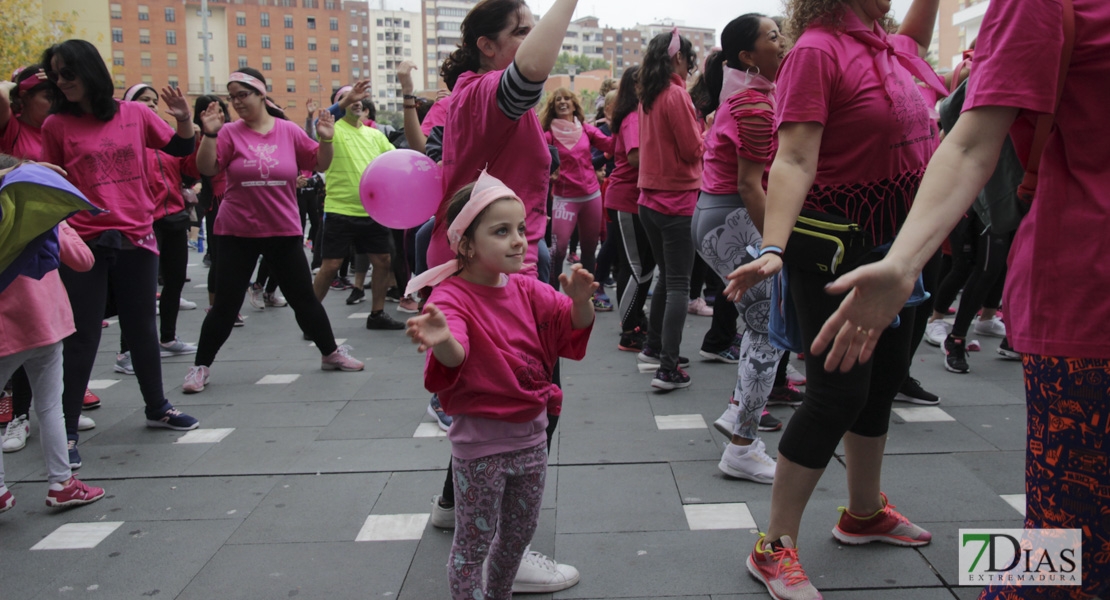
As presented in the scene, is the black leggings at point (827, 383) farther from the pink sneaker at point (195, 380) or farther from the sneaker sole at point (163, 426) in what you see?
the pink sneaker at point (195, 380)

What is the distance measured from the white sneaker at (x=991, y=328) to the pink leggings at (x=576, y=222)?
332 centimetres

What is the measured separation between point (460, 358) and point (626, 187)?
419 cm

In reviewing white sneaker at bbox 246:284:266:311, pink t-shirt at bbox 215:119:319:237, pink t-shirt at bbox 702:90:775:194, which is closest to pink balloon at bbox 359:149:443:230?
pink t-shirt at bbox 702:90:775:194

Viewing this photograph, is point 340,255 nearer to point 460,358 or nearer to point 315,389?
point 315,389

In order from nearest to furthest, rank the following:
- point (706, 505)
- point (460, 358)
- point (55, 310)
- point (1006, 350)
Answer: point (460, 358) → point (706, 505) → point (55, 310) → point (1006, 350)

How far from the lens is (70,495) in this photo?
136 inches

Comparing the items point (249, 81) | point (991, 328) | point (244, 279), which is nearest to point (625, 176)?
point (249, 81)

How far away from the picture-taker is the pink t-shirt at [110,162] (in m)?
4.19

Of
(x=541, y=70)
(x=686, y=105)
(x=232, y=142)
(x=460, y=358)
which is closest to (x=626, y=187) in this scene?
(x=686, y=105)

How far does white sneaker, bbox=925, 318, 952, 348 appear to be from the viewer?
19.7 feet

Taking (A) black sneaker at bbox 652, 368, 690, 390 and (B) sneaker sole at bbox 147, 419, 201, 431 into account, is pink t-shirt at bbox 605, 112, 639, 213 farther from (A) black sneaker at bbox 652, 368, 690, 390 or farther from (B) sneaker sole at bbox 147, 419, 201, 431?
(B) sneaker sole at bbox 147, 419, 201, 431

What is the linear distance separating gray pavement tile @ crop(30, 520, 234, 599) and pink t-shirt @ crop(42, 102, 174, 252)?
1.73 metres

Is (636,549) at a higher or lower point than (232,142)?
lower

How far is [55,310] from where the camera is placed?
353 centimetres
